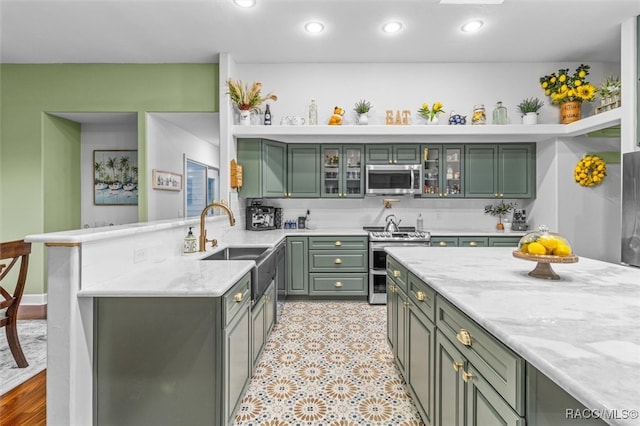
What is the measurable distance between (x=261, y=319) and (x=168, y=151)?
3.36 m

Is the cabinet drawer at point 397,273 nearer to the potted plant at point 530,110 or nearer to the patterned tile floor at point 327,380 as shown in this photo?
the patterned tile floor at point 327,380

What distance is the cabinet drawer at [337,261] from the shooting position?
4020 mm

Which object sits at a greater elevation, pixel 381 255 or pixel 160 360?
pixel 381 255

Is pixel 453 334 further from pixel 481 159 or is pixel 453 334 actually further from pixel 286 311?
pixel 481 159

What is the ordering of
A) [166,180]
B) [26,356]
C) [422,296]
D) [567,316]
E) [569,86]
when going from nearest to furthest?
[567,316], [422,296], [26,356], [569,86], [166,180]

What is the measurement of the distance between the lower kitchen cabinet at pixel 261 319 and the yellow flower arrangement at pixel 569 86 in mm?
4140

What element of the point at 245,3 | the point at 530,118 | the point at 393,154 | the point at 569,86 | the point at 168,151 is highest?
the point at 245,3

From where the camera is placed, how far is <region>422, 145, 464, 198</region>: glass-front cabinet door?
428 centimetres

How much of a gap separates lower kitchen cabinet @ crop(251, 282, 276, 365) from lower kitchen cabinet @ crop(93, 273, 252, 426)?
0.59 meters

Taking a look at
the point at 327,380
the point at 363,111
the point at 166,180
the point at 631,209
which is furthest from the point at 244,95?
the point at 631,209

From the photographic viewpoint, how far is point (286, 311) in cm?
367

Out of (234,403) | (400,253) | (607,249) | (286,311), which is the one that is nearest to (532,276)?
(400,253)

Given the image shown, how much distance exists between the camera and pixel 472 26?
10.5 ft

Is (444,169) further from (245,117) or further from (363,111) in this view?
(245,117)
